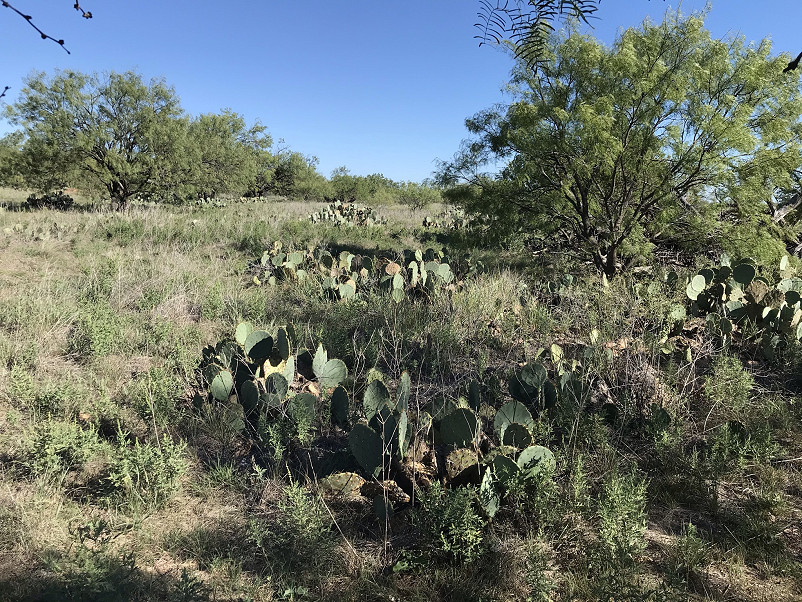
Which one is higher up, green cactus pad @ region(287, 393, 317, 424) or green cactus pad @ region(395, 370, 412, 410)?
green cactus pad @ region(395, 370, 412, 410)

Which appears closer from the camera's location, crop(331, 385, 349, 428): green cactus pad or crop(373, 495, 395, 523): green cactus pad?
crop(373, 495, 395, 523): green cactus pad

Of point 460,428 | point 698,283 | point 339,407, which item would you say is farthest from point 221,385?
point 698,283

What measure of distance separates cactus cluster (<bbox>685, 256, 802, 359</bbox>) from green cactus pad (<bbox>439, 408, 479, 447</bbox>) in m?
2.72

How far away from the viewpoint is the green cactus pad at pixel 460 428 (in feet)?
7.91

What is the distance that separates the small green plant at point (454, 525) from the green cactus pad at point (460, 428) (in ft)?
1.19

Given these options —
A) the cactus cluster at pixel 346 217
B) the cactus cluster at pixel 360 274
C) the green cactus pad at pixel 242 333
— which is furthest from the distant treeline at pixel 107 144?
the green cactus pad at pixel 242 333

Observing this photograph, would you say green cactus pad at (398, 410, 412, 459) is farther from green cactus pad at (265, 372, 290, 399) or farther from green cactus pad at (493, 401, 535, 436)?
green cactus pad at (265, 372, 290, 399)

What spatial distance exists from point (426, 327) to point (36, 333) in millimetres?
3331

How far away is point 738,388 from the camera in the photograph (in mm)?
3119

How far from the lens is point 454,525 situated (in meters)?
1.97

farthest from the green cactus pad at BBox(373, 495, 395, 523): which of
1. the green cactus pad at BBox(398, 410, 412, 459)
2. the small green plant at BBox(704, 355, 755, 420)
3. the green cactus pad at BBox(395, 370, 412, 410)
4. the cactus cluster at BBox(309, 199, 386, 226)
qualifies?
the cactus cluster at BBox(309, 199, 386, 226)

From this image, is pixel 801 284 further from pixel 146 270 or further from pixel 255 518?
pixel 146 270

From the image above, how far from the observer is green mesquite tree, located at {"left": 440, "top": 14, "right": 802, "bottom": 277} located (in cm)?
564

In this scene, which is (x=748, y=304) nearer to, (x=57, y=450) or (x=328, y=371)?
(x=328, y=371)
